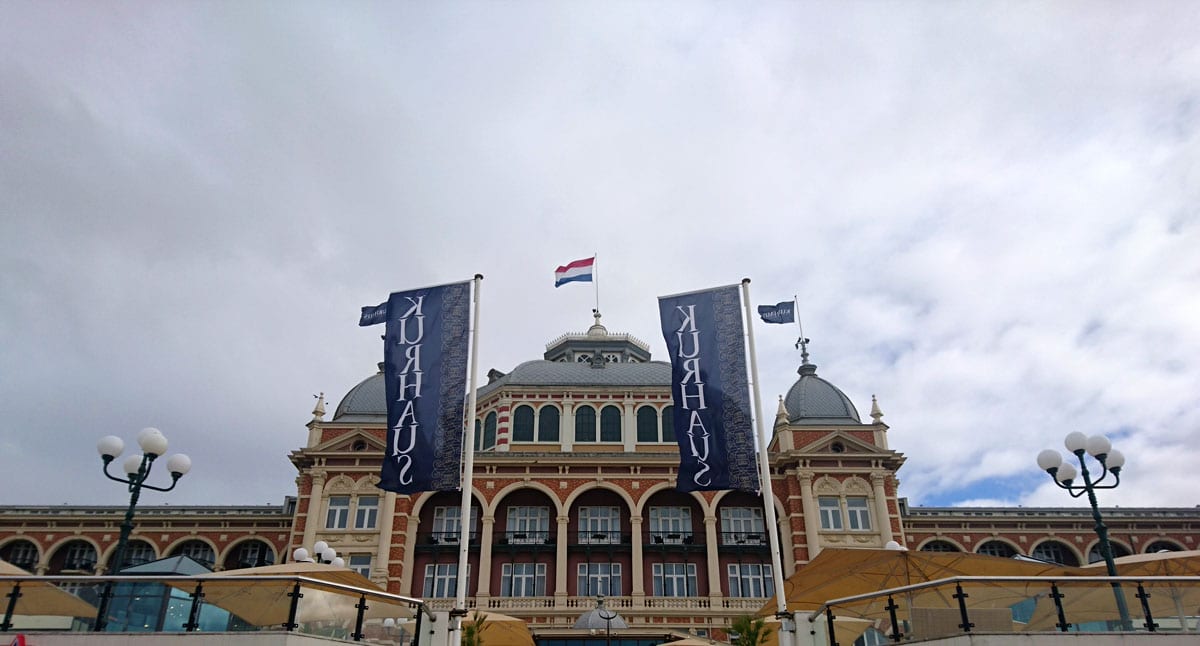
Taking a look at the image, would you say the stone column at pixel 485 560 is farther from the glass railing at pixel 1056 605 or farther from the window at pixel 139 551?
the glass railing at pixel 1056 605

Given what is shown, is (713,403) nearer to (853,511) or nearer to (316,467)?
(853,511)

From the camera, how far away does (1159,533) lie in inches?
1741

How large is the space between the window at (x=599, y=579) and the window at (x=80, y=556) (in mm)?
27200

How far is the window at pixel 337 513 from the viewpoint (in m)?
40.0

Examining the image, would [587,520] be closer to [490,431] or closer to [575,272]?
[490,431]

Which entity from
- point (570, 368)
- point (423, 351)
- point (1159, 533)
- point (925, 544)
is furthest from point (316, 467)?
point (1159, 533)

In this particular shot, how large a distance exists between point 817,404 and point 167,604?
1464 inches

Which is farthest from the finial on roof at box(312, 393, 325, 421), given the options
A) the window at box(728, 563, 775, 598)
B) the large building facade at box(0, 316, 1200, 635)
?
the window at box(728, 563, 775, 598)

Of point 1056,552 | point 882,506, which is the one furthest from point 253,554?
point 1056,552

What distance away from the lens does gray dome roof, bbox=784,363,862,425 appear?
143 ft

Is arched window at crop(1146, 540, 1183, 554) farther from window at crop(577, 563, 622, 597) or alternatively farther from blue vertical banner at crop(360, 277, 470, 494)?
blue vertical banner at crop(360, 277, 470, 494)

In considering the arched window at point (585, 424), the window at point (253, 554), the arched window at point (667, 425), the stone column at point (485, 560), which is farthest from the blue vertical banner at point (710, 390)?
the window at point (253, 554)

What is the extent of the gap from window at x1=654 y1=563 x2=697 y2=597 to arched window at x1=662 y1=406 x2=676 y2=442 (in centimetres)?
740

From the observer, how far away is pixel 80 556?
4400 cm
